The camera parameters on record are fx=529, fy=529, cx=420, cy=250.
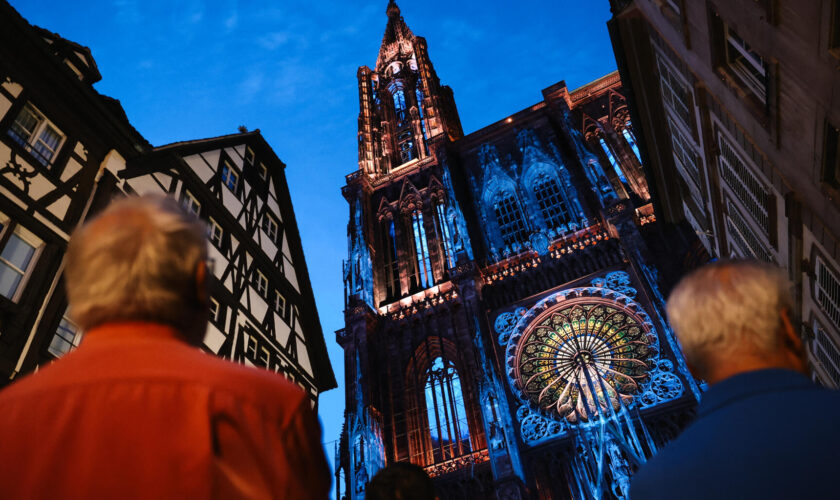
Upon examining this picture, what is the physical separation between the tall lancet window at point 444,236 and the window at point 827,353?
50.0ft

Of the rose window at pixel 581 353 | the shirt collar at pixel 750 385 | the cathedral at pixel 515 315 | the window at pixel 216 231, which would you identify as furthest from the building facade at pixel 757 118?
the window at pixel 216 231

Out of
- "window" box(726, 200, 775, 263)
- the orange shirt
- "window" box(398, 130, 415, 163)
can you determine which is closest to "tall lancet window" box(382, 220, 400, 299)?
"window" box(398, 130, 415, 163)

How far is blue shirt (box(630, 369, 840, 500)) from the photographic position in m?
1.33

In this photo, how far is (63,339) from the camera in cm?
905

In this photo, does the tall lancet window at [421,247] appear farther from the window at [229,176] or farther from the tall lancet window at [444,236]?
the window at [229,176]

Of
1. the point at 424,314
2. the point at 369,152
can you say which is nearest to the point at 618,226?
the point at 424,314

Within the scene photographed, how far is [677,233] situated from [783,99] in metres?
13.8

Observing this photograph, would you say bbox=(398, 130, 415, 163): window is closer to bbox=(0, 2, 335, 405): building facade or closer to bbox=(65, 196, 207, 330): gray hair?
bbox=(0, 2, 335, 405): building facade

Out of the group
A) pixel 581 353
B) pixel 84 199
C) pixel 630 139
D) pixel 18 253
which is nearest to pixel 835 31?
pixel 18 253

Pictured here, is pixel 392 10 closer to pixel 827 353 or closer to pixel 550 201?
pixel 550 201

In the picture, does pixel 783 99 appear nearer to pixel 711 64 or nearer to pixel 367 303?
pixel 711 64

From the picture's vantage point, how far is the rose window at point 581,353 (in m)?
18.0

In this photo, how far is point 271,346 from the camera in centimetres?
1444

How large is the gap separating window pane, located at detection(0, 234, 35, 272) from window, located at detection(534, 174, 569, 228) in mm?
19346
